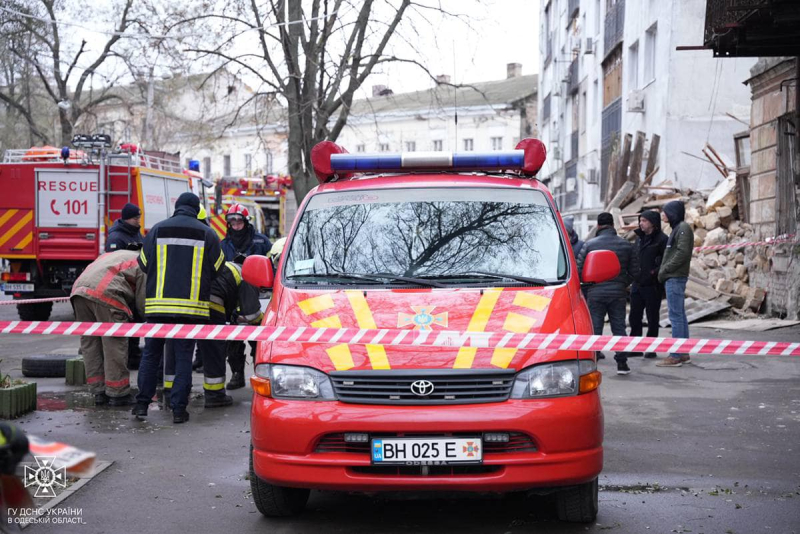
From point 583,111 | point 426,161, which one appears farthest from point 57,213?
point 583,111

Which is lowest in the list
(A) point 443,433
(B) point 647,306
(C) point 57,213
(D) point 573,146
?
(B) point 647,306

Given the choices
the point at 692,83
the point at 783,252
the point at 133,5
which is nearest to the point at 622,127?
the point at 692,83

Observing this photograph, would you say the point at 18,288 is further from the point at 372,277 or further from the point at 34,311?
the point at 372,277

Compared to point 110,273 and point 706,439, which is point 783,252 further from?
point 110,273

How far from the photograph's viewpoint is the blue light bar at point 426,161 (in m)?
6.45

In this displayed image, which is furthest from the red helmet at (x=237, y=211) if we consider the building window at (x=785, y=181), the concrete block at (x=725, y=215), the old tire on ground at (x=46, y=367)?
the concrete block at (x=725, y=215)

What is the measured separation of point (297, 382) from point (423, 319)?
2.42 feet

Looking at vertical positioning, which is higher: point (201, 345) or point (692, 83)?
point (692, 83)

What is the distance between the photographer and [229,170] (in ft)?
219

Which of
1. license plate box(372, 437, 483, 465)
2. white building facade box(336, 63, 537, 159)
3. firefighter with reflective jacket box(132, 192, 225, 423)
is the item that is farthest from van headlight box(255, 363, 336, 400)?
white building facade box(336, 63, 537, 159)

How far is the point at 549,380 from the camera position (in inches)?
191

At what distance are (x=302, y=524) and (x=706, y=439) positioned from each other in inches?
141

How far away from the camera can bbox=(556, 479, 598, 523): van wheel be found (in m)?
5.07

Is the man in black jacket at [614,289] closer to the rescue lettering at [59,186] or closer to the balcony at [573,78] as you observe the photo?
the rescue lettering at [59,186]
